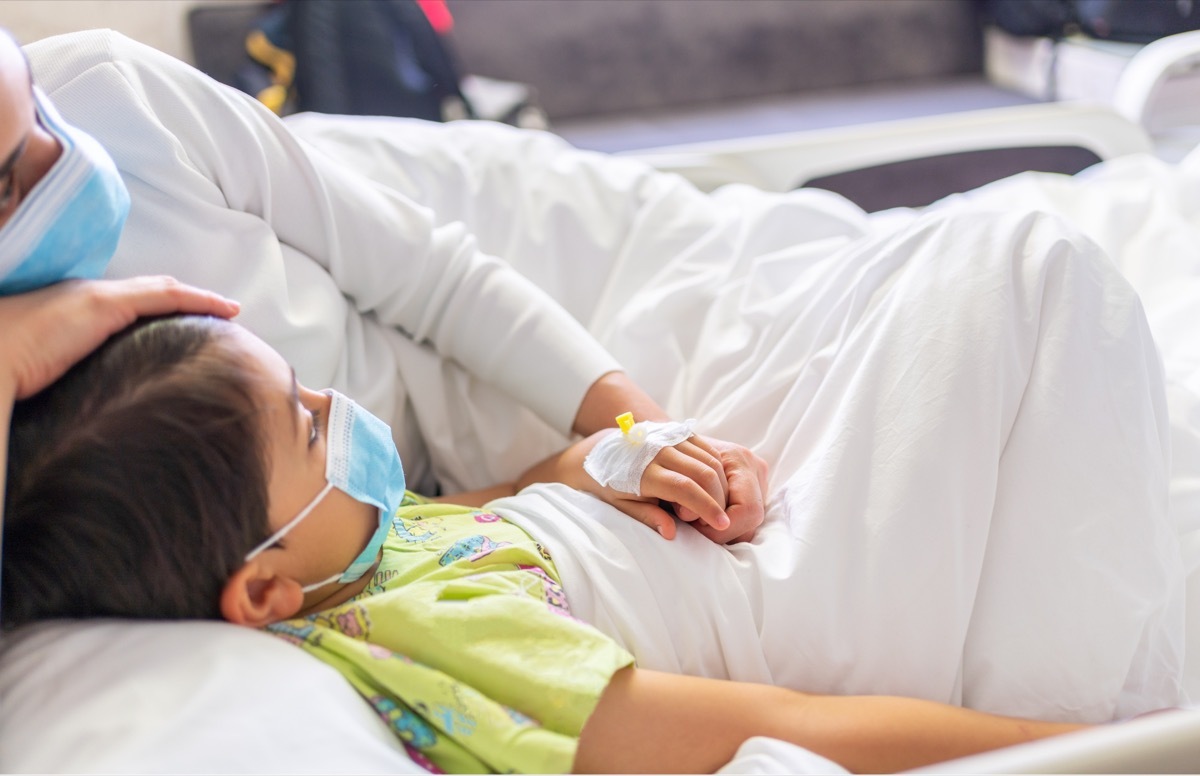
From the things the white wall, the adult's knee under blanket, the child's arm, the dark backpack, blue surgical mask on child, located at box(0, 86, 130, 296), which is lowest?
Answer: the child's arm

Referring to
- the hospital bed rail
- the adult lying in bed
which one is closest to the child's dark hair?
the adult lying in bed

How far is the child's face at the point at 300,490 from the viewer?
0.84 metres

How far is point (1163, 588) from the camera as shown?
A: 0.92 meters

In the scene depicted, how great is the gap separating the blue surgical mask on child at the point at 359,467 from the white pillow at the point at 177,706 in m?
0.13

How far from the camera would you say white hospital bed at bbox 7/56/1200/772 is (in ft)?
2.28

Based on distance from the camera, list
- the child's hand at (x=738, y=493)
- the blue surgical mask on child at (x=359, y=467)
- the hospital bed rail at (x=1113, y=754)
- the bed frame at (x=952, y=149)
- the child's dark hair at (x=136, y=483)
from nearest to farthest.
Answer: the hospital bed rail at (x=1113, y=754) → the child's dark hair at (x=136, y=483) → the blue surgical mask on child at (x=359, y=467) → the child's hand at (x=738, y=493) → the bed frame at (x=952, y=149)

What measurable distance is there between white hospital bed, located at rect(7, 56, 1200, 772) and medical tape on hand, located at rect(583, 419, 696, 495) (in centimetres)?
28

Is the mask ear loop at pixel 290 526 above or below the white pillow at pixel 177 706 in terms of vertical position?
above

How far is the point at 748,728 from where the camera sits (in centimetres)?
84

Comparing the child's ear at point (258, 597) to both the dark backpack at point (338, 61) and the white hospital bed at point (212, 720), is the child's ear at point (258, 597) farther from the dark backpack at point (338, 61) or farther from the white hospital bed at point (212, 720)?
the dark backpack at point (338, 61)

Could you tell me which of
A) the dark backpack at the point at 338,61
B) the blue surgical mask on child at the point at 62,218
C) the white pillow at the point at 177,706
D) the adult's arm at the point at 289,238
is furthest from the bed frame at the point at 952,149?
the white pillow at the point at 177,706

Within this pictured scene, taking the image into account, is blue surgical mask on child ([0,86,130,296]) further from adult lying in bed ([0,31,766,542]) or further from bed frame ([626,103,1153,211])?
bed frame ([626,103,1153,211])

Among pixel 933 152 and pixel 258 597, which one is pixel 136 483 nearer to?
pixel 258 597

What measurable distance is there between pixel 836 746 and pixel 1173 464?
1.71ft
